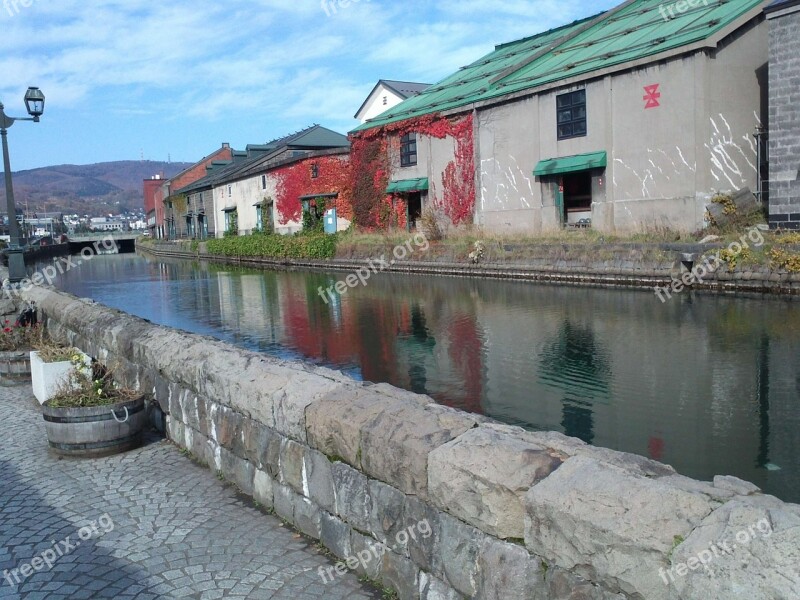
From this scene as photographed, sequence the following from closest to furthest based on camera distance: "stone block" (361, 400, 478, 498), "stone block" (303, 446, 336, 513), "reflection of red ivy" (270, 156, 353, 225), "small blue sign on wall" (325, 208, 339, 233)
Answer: "stone block" (361, 400, 478, 498) < "stone block" (303, 446, 336, 513) < "reflection of red ivy" (270, 156, 353, 225) < "small blue sign on wall" (325, 208, 339, 233)

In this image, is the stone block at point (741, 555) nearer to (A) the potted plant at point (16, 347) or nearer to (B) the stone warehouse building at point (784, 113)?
(A) the potted plant at point (16, 347)

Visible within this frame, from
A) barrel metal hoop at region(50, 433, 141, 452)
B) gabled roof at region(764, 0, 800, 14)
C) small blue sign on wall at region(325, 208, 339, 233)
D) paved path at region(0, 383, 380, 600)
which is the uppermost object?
gabled roof at region(764, 0, 800, 14)

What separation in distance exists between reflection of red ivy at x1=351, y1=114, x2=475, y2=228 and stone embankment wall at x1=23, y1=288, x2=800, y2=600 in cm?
2614

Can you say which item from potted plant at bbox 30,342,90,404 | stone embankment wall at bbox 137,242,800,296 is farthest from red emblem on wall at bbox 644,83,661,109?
potted plant at bbox 30,342,90,404

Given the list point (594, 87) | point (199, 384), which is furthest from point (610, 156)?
point (199, 384)

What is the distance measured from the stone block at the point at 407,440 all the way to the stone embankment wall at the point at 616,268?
14158 mm

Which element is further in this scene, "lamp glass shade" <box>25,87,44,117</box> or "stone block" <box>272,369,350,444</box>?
"lamp glass shade" <box>25,87,44,117</box>

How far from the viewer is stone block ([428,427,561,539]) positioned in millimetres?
3088

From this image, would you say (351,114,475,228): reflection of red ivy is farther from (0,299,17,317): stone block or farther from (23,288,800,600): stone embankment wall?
(23,288,800,600): stone embankment wall

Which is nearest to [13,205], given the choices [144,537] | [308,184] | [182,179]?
[144,537]

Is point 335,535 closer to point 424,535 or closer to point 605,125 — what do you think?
point 424,535

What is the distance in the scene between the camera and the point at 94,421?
6.48 meters

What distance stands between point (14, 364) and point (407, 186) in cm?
2575

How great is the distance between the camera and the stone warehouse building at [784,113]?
18328 millimetres
